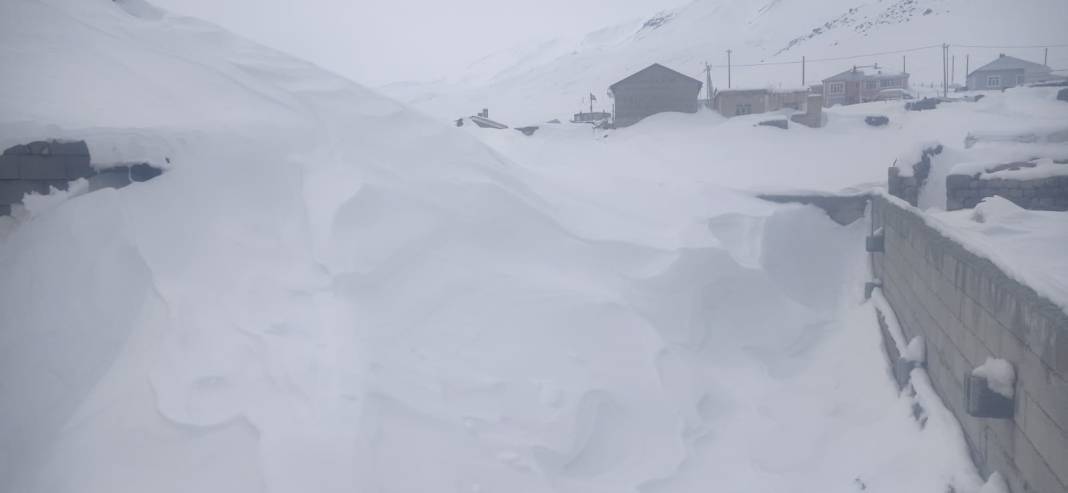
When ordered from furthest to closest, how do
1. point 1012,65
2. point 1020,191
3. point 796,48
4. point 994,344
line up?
point 796,48
point 1012,65
point 1020,191
point 994,344

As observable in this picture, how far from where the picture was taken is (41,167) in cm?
545

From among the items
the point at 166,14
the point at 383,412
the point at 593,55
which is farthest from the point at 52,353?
the point at 593,55

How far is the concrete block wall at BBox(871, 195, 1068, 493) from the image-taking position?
3059 millimetres

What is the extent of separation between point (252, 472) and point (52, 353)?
1.73 metres

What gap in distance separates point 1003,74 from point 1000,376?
44.5 m

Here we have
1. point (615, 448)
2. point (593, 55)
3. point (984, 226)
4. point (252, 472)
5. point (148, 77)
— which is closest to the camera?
point (252, 472)

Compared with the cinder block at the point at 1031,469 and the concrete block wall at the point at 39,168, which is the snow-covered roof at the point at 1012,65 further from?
the concrete block wall at the point at 39,168

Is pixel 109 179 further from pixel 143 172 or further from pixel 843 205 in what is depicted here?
pixel 843 205

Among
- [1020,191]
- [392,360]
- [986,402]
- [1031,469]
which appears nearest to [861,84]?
[1020,191]

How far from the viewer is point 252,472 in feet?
13.1

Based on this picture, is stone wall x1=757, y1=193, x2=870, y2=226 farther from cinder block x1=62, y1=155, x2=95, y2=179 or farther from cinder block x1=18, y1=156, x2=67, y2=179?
cinder block x1=18, y1=156, x2=67, y2=179

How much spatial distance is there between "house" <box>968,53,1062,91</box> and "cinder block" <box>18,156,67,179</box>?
4394cm

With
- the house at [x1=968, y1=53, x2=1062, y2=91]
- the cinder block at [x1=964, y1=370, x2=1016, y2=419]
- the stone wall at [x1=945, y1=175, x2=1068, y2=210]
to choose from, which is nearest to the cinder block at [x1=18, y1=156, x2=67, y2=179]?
the cinder block at [x1=964, y1=370, x2=1016, y2=419]

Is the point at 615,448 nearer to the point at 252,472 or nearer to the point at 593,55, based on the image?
the point at 252,472
